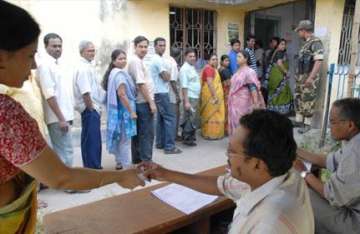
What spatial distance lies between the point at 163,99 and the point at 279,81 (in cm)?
286

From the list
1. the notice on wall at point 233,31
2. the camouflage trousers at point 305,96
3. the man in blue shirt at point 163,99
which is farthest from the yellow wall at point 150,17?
the camouflage trousers at point 305,96

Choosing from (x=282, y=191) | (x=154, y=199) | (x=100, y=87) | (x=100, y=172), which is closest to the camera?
(x=282, y=191)

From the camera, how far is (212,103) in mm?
6270

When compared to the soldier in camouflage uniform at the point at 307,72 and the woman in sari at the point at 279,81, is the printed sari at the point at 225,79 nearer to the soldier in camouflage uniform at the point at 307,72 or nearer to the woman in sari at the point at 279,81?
the woman in sari at the point at 279,81

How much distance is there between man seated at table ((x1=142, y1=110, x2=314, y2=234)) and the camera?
3.88 ft

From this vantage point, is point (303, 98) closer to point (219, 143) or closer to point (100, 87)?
point (219, 143)

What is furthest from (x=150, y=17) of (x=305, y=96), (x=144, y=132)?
(x=305, y=96)

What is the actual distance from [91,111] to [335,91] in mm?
4831

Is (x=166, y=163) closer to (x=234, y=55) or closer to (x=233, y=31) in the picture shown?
(x=234, y=55)

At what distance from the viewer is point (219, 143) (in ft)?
20.4

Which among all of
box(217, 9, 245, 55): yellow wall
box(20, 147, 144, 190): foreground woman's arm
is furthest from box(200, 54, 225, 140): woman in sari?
box(20, 147, 144, 190): foreground woman's arm

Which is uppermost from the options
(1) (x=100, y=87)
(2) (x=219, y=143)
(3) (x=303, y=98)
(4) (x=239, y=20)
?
(4) (x=239, y=20)

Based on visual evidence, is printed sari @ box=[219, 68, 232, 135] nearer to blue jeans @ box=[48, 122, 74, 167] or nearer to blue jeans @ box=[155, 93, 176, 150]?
blue jeans @ box=[155, 93, 176, 150]

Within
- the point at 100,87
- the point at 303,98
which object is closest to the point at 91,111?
the point at 100,87
